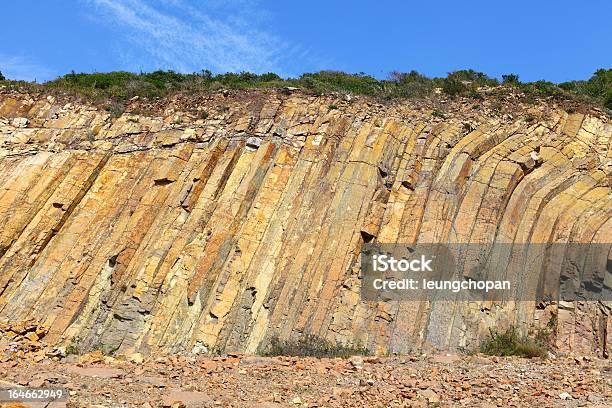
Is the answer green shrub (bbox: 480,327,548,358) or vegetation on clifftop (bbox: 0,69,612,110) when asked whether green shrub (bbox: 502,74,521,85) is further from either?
green shrub (bbox: 480,327,548,358)

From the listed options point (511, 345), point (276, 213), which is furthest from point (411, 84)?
point (511, 345)

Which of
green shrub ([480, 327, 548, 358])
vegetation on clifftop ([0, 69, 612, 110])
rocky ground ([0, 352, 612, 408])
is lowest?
rocky ground ([0, 352, 612, 408])

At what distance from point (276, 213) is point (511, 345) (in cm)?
663

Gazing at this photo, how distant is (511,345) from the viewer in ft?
41.1

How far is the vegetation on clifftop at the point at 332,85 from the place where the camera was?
64.3 ft

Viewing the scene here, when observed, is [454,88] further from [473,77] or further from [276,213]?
[276,213]

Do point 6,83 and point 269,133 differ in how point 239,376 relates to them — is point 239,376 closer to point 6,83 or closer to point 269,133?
point 269,133

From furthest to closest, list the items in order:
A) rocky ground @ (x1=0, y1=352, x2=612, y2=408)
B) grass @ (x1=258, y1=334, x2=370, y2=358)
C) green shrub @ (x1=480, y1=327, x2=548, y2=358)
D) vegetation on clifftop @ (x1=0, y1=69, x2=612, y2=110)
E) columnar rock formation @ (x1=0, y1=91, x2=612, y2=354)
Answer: vegetation on clifftop @ (x1=0, y1=69, x2=612, y2=110) → columnar rock formation @ (x1=0, y1=91, x2=612, y2=354) → grass @ (x1=258, y1=334, x2=370, y2=358) → green shrub @ (x1=480, y1=327, x2=548, y2=358) → rocky ground @ (x1=0, y1=352, x2=612, y2=408)

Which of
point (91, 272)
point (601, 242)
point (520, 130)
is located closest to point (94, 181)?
point (91, 272)

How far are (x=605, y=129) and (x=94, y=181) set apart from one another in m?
→ 15.0

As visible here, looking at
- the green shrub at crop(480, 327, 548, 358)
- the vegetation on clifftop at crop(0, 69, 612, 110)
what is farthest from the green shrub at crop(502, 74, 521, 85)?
the green shrub at crop(480, 327, 548, 358)

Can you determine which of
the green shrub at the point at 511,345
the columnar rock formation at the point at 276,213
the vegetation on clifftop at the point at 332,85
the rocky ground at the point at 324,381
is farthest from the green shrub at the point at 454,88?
the rocky ground at the point at 324,381

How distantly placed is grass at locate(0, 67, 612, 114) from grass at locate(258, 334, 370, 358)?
923 cm

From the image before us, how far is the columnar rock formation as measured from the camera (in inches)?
531
